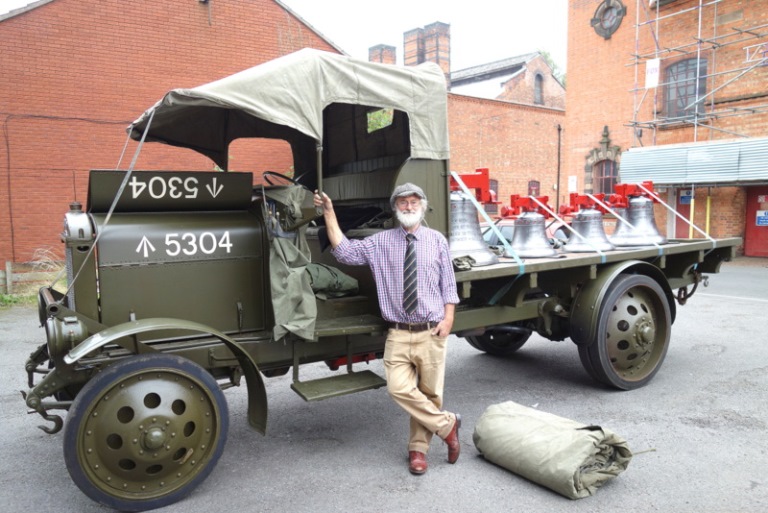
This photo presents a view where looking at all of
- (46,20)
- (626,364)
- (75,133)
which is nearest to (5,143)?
(75,133)

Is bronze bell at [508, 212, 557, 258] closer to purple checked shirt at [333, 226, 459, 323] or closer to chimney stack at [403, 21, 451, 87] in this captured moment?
purple checked shirt at [333, 226, 459, 323]

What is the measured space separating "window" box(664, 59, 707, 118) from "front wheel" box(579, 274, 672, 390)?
48.3ft

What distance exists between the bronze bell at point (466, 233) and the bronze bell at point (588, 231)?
1.37 m

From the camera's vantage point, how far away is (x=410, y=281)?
3.98m

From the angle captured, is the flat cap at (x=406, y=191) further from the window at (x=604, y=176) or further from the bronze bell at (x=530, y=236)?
the window at (x=604, y=176)

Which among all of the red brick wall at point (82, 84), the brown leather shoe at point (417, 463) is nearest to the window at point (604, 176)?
the red brick wall at point (82, 84)

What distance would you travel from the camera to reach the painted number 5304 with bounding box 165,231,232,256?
12.9 feet

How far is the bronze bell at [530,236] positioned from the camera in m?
5.46

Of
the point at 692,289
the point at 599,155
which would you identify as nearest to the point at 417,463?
the point at 692,289

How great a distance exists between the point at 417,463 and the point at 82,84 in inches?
489

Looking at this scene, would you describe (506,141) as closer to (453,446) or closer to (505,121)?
(505,121)

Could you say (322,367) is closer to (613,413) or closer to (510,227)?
(613,413)

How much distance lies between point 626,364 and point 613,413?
77cm

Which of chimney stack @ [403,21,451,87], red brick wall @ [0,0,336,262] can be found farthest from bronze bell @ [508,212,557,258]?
chimney stack @ [403,21,451,87]
